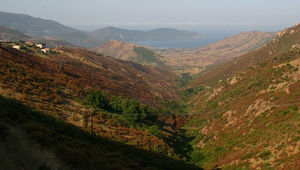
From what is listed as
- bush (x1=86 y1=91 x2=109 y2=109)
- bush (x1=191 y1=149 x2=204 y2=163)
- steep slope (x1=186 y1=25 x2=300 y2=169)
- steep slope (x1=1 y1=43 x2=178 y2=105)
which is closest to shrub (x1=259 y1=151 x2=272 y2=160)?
steep slope (x1=186 y1=25 x2=300 y2=169)

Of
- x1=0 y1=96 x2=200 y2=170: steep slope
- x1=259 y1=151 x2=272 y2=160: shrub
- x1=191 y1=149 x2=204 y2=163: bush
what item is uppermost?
x1=0 y1=96 x2=200 y2=170: steep slope

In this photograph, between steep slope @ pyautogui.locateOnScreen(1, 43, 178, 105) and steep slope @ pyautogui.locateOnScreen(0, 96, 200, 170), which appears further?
steep slope @ pyautogui.locateOnScreen(1, 43, 178, 105)

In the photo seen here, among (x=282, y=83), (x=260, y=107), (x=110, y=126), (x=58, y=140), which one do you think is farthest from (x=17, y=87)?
(x=282, y=83)

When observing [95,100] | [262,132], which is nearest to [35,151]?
[262,132]

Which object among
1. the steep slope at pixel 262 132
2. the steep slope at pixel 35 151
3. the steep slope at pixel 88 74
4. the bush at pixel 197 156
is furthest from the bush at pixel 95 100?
the steep slope at pixel 262 132

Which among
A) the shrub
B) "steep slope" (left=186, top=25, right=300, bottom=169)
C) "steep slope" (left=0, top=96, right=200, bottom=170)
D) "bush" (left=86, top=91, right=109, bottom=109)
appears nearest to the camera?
"steep slope" (left=0, top=96, right=200, bottom=170)

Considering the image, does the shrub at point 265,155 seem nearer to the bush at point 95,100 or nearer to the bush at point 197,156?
the bush at point 197,156

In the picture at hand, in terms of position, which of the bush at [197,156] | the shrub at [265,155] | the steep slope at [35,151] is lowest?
the bush at [197,156]

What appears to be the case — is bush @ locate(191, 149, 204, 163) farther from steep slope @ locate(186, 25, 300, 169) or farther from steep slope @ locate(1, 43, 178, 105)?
steep slope @ locate(1, 43, 178, 105)

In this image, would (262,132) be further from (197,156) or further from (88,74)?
(88,74)

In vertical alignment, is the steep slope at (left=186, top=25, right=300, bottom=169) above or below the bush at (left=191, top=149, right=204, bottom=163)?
above

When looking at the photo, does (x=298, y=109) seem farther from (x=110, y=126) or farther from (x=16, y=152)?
(x=16, y=152)

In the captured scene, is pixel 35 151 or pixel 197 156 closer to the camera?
pixel 35 151

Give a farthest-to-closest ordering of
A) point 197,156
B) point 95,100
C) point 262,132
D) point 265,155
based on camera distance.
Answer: point 95,100 < point 197,156 < point 262,132 < point 265,155
